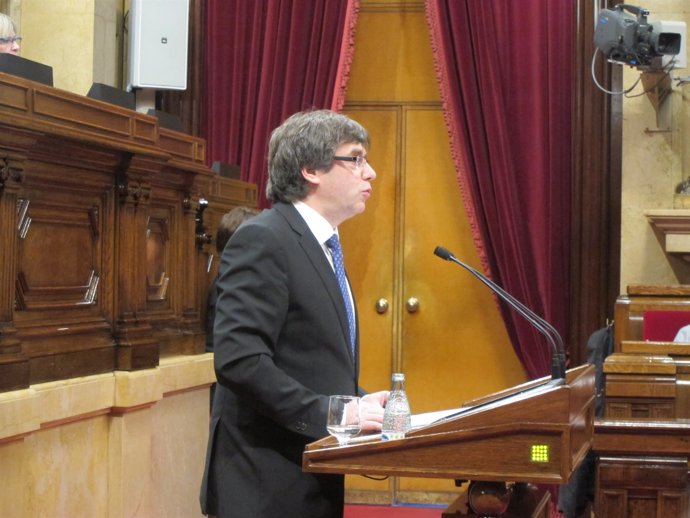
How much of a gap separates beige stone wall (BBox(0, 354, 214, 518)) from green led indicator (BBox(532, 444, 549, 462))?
5.80ft

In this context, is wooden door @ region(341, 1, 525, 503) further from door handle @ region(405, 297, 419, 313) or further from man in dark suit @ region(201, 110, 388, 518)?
man in dark suit @ region(201, 110, 388, 518)

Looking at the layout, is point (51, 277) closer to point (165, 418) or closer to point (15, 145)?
point (15, 145)

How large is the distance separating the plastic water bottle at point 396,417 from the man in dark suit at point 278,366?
7 centimetres

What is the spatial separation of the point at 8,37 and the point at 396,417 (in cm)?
323

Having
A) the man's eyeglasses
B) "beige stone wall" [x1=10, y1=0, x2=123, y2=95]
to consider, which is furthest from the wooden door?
the man's eyeglasses

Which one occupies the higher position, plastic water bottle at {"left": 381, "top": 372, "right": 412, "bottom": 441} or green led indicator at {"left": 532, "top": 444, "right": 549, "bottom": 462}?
plastic water bottle at {"left": 381, "top": 372, "right": 412, "bottom": 441}

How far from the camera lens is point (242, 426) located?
2100mm

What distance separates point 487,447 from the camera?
5.98 ft

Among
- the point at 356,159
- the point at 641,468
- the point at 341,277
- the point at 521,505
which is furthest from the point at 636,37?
the point at 521,505

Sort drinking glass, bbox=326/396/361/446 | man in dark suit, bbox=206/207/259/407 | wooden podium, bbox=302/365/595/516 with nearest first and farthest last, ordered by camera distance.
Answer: wooden podium, bbox=302/365/595/516 → drinking glass, bbox=326/396/361/446 → man in dark suit, bbox=206/207/259/407

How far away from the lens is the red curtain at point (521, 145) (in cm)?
573

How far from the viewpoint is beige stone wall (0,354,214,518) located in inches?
124

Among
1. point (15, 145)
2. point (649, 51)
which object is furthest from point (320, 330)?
point (649, 51)

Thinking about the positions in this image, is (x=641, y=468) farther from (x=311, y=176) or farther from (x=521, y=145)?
(x=521, y=145)
